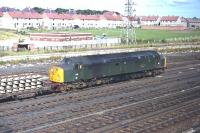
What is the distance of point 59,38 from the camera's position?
77688 millimetres

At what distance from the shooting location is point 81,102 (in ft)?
88.1

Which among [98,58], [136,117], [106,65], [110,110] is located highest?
[98,58]

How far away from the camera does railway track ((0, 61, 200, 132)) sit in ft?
72.8

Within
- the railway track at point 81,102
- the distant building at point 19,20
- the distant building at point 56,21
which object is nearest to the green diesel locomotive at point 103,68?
the railway track at point 81,102

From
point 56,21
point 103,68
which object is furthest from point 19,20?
point 103,68

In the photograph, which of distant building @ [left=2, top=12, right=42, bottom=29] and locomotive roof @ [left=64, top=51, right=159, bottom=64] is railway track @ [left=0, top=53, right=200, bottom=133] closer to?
locomotive roof @ [left=64, top=51, right=159, bottom=64]

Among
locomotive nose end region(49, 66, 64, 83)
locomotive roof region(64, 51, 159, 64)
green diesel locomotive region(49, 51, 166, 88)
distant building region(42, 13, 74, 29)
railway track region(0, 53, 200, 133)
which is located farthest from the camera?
distant building region(42, 13, 74, 29)

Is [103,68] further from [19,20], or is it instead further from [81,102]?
[19,20]

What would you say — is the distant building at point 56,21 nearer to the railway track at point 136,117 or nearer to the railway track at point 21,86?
the railway track at point 21,86

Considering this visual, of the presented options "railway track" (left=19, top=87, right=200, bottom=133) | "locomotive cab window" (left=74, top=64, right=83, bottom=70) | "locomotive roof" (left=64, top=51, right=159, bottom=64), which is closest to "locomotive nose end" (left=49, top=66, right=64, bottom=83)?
"locomotive cab window" (left=74, top=64, right=83, bottom=70)

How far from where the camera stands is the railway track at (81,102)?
22203mm

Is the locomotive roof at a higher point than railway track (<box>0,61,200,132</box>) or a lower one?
higher

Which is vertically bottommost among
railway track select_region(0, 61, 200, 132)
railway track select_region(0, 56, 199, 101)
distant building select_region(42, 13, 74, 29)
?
railway track select_region(0, 61, 200, 132)

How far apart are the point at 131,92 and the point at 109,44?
50.3 m
